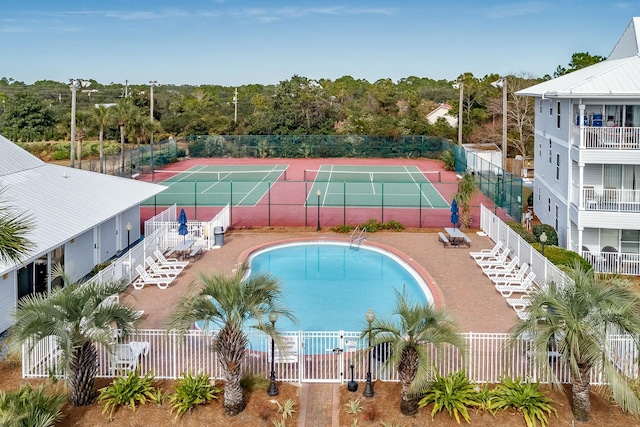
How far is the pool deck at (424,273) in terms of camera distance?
18703 millimetres

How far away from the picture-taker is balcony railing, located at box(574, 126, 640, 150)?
2438 cm

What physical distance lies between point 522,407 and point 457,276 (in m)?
10.5

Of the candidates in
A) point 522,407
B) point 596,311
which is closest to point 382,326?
point 522,407

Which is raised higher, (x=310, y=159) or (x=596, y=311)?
(x=310, y=159)

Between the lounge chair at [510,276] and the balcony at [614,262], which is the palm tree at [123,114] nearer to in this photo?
the lounge chair at [510,276]

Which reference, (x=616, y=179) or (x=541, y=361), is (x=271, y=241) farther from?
(x=541, y=361)

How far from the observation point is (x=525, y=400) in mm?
12852

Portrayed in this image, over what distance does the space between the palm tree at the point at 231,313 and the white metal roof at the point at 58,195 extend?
22.4 feet

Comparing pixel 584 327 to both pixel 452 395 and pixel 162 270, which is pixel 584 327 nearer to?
pixel 452 395

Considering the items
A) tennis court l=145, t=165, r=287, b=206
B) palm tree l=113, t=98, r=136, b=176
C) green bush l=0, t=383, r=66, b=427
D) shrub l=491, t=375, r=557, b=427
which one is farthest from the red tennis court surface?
green bush l=0, t=383, r=66, b=427

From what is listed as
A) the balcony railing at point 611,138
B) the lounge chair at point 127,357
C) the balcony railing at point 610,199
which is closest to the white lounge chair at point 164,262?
the lounge chair at point 127,357

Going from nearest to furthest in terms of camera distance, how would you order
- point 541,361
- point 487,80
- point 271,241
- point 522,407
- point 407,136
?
point 541,361 < point 522,407 < point 271,241 < point 407,136 < point 487,80

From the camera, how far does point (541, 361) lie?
39.2 ft

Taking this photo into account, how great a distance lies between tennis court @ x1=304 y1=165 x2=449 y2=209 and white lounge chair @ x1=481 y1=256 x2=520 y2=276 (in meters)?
9.51
